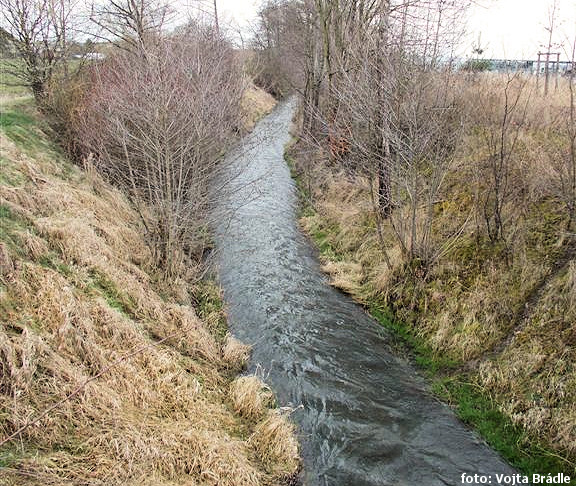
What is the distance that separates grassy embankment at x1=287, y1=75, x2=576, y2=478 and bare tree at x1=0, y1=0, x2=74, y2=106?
9.03 meters

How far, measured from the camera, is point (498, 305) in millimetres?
7242

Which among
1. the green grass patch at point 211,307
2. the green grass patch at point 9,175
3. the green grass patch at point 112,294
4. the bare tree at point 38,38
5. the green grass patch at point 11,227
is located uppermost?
the bare tree at point 38,38

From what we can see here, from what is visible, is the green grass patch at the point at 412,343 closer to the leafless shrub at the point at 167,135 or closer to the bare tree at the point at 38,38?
the leafless shrub at the point at 167,135

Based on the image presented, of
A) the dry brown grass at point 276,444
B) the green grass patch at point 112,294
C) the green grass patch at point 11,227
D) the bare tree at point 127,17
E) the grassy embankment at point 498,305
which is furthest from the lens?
the bare tree at point 127,17

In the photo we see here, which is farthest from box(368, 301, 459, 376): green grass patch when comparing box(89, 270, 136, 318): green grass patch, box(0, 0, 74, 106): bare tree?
box(0, 0, 74, 106): bare tree

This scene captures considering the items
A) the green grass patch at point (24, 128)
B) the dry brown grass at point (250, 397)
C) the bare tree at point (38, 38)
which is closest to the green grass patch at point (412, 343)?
the dry brown grass at point (250, 397)

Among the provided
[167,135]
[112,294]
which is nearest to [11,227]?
[112,294]

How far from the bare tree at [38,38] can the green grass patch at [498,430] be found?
1215 cm

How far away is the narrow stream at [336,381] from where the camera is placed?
17.7 feet

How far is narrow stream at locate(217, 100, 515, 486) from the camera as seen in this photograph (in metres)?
5.39

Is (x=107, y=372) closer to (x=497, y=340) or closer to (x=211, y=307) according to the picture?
(x=211, y=307)

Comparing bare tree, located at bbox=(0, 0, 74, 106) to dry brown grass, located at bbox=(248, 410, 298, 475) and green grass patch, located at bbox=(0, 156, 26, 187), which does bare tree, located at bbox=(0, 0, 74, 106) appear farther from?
dry brown grass, located at bbox=(248, 410, 298, 475)

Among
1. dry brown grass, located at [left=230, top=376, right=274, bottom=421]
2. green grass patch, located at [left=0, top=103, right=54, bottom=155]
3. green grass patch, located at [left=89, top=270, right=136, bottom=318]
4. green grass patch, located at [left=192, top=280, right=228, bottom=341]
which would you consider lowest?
dry brown grass, located at [left=230, top=376, right=274, bottom=421]

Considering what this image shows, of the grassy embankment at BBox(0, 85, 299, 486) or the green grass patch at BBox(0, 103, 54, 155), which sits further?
the green grass patch at BBox(0, 103, 54, 155)
